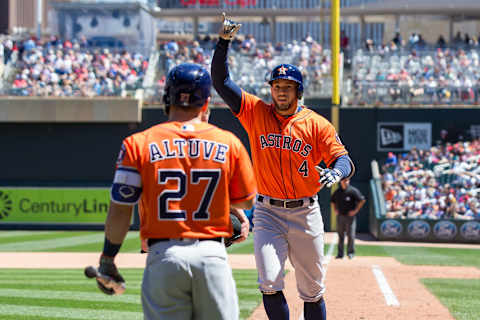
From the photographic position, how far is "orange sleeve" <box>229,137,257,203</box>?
3884 millimetres

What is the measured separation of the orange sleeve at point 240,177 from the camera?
3884 millimetres

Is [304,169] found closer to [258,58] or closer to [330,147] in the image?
[330,147]

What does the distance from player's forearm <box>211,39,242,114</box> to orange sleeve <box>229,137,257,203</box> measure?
5.54 ft

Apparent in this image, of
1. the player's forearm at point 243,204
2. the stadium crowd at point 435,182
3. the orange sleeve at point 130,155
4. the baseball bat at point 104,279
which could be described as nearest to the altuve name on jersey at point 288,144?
the player's forearm at point 243,204

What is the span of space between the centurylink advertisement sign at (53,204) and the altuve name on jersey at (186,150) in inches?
850

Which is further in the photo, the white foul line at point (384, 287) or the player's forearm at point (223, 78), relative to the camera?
the white foul line at point (384, 287)

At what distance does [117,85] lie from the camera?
2645 centimetres

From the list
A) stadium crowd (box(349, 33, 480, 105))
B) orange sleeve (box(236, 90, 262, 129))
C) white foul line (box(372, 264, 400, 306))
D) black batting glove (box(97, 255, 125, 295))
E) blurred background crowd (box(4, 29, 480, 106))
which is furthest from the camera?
blurred background crowd (box(4, 29, 480, 106))

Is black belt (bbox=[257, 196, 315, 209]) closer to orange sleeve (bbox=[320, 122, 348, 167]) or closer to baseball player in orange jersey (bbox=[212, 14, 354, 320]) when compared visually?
baseball player in orange jersey (bbox=[212, 14, 354, 320])

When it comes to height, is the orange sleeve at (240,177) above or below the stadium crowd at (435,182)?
above

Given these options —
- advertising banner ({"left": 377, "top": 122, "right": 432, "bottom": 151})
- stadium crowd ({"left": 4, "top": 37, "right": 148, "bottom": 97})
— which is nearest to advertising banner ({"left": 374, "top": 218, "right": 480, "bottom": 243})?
advertising banner ({"left": 377, "top": 122, "right": 432, "bottom": 151})

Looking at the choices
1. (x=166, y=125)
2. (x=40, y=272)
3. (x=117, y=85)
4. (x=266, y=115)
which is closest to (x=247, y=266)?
(x=40, y=272)

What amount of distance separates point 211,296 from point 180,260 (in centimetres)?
24

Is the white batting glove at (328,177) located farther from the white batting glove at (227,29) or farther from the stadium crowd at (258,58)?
the stadium crowd at (258,58)
